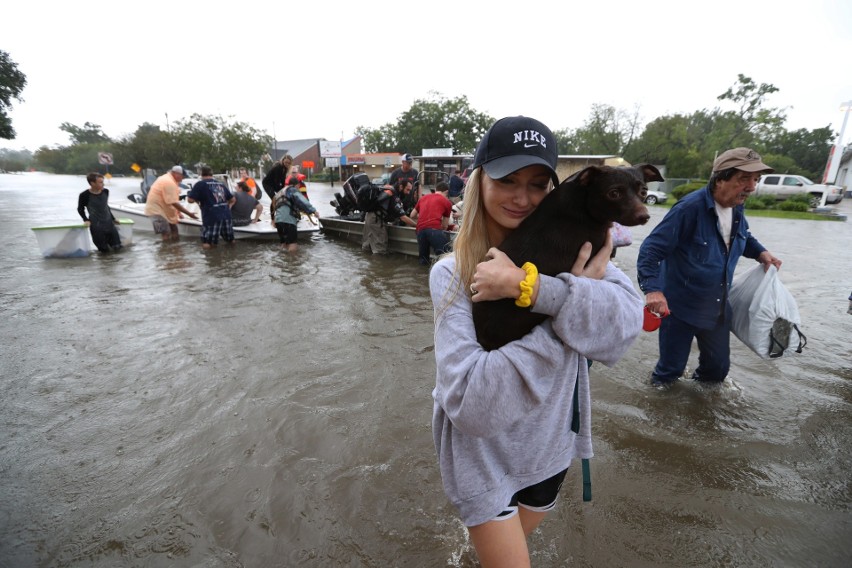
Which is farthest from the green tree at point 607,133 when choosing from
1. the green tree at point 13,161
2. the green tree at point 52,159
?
the green tree at point 13,161

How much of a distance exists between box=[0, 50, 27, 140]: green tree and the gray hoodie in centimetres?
3833

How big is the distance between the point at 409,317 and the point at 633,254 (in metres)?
7.81

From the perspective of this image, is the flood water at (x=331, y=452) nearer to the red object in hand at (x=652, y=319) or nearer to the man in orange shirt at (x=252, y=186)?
the red object in hand at (x=652, y=319)

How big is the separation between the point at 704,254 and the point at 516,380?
2.84 m

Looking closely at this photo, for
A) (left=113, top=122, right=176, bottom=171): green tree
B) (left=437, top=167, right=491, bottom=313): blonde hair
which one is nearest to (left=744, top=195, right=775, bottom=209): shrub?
(left=437, top=167, right=491, bottom=313): blonde hair

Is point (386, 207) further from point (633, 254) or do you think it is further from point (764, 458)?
point (764, 458)

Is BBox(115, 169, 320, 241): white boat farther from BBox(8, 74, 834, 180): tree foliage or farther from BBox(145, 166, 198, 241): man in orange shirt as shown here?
BBox(8, 74, 834, 180): tree foliage

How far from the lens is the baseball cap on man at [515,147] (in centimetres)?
120

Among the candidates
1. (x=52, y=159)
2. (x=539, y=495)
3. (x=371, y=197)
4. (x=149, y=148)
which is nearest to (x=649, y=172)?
(x=539, y=495)

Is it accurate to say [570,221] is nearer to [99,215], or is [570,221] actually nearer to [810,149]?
[99,215]

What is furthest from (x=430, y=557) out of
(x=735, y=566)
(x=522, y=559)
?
(x=735, y=566)

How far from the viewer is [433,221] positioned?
7.83m

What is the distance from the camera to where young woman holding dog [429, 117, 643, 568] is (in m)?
1.08

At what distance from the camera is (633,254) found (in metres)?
10.8
